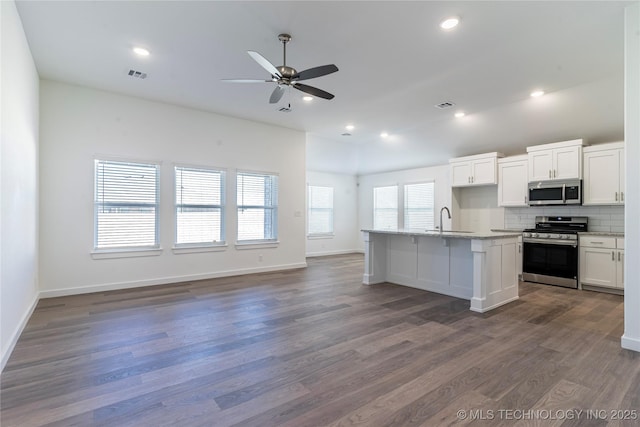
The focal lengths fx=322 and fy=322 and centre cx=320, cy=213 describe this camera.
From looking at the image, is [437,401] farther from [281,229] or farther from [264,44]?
[281,229]

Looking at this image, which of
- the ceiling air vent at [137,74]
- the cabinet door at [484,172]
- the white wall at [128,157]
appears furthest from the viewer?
the cabinet door at [484,172]

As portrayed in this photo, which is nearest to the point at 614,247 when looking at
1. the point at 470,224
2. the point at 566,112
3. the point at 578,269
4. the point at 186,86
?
the point at 578,269

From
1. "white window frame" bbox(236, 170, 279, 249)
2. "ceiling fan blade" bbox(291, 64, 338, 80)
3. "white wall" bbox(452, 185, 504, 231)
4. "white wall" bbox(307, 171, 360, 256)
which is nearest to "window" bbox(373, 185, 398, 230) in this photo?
"white wall" bbox(307, 171, 360, 256)

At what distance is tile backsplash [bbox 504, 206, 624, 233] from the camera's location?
5.39m

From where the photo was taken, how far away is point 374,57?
153 inches

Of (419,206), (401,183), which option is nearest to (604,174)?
(419,206)

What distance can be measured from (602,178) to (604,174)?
0.22 ft

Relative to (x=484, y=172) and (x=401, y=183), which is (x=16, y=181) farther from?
(x=401, y=183)

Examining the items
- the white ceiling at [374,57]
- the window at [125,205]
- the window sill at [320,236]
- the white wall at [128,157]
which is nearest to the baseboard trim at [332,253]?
Answer: the window sill at [320,236]

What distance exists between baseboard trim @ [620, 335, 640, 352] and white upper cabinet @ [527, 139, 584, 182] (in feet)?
11.0

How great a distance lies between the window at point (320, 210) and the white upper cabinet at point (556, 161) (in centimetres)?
553

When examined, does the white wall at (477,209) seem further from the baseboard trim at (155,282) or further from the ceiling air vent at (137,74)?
the ceiling air vent at (137,74)

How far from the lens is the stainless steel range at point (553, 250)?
213 inches

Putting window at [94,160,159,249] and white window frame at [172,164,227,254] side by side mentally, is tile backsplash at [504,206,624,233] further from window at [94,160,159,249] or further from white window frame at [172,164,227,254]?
window at [94,160,159,249]
